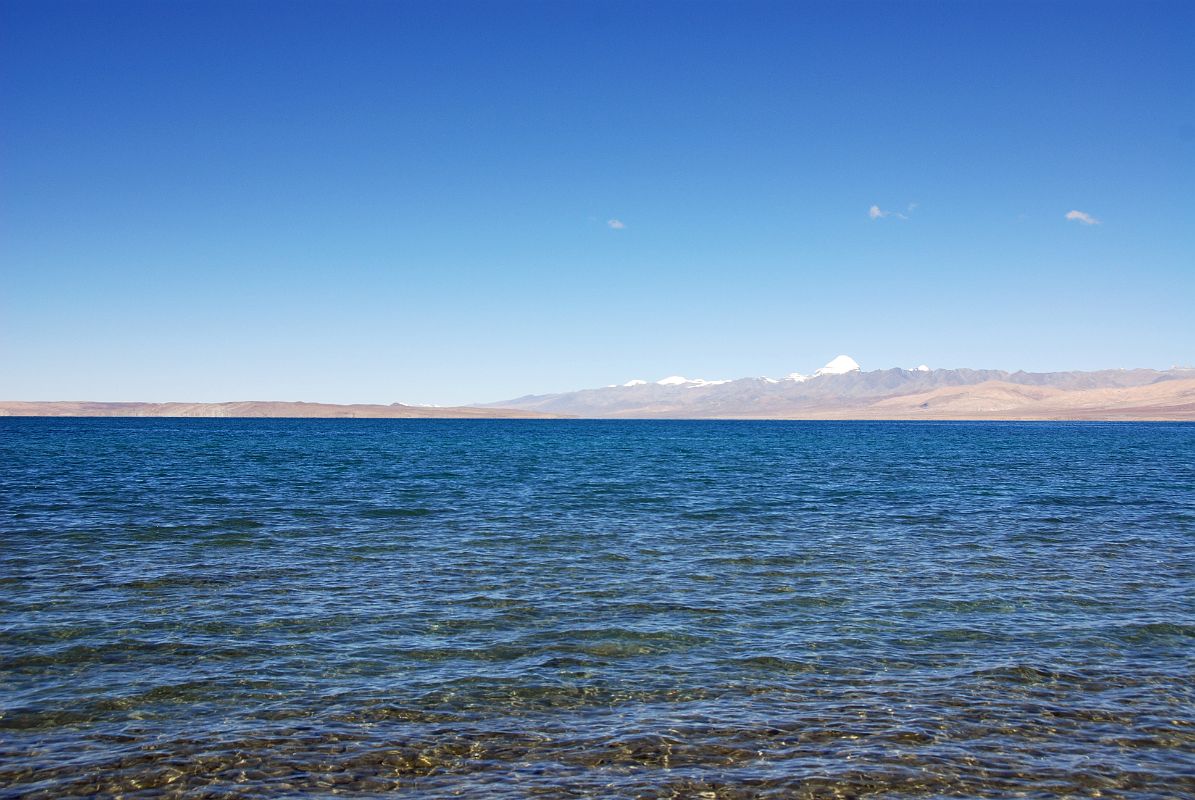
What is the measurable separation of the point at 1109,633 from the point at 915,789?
8153 mm

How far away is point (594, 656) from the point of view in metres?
13.8

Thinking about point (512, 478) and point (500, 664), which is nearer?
point (500, 664)

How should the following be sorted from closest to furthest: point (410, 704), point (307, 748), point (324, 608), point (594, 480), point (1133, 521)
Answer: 1. point (307, 748)
2. point (410, 704)
3. point (324, 608)
4. point (1133, 521)
5. point (594, 480)

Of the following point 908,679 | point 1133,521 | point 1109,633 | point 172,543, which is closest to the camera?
point 908,679

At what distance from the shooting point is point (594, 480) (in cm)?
4938

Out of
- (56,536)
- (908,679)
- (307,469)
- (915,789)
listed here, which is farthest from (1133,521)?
(307,469)

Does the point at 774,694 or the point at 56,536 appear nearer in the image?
the point at 774,694

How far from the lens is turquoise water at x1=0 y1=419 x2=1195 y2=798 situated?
31.8 feet

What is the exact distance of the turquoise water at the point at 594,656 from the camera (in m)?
9.69

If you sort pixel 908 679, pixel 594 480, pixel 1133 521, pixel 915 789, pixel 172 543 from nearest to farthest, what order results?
pixel 915 789 → pixel 908 679 → pixel 172 543 → pixel 1133 521 → pixel 594 480

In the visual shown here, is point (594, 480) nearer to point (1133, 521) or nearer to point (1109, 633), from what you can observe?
point (1133, 521)

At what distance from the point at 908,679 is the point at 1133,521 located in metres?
23.4

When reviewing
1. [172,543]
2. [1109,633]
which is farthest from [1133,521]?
[172,543]

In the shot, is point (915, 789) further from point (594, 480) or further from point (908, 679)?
point (594, 480)
